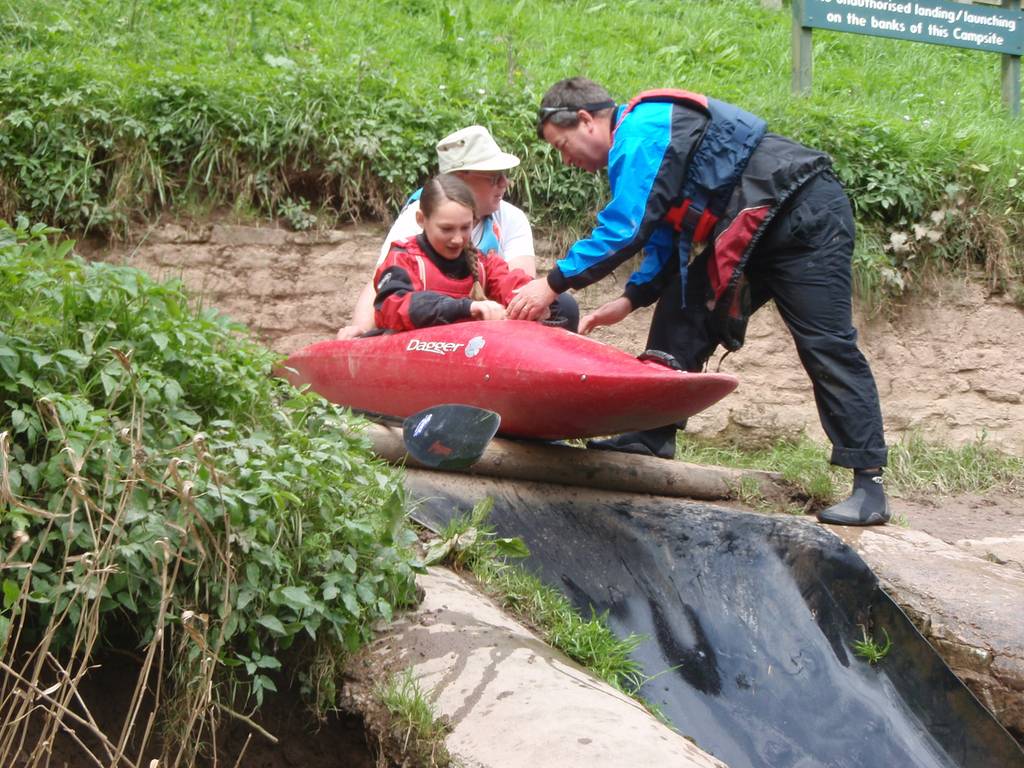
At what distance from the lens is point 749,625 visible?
3.80m

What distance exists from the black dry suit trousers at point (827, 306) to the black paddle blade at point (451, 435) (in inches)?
50.1

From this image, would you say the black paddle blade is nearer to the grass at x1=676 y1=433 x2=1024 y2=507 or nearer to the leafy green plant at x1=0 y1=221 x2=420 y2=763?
the leafy green plant at x1=0 y1=221 x2=420 y2=763

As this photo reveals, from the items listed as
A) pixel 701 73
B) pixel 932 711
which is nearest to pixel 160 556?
pixel 932 711

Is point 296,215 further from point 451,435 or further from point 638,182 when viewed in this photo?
point 451,435

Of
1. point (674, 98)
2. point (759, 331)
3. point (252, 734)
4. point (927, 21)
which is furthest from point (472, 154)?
point (927, 21)

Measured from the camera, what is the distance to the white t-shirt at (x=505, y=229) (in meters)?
5.19

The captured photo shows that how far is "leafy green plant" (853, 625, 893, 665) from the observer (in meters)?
3.71

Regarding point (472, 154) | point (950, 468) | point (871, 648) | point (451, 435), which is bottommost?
point (950, 468)

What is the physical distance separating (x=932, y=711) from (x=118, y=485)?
2385 millimetres

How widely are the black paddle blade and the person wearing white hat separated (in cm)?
109

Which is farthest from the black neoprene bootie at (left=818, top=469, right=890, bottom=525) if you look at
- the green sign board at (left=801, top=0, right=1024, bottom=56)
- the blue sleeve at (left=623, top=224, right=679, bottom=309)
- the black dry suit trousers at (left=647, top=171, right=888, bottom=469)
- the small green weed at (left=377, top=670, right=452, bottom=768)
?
the green sign board at (left=801, top=0, right=1024, bottom=56)

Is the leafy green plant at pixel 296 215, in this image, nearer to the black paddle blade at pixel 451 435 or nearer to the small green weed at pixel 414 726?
the black paddle blade at pixel 451 435

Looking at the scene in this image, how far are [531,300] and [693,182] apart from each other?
0.73m

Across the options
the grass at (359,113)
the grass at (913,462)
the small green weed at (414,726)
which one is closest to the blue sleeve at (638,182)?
the grass at (913,462)
